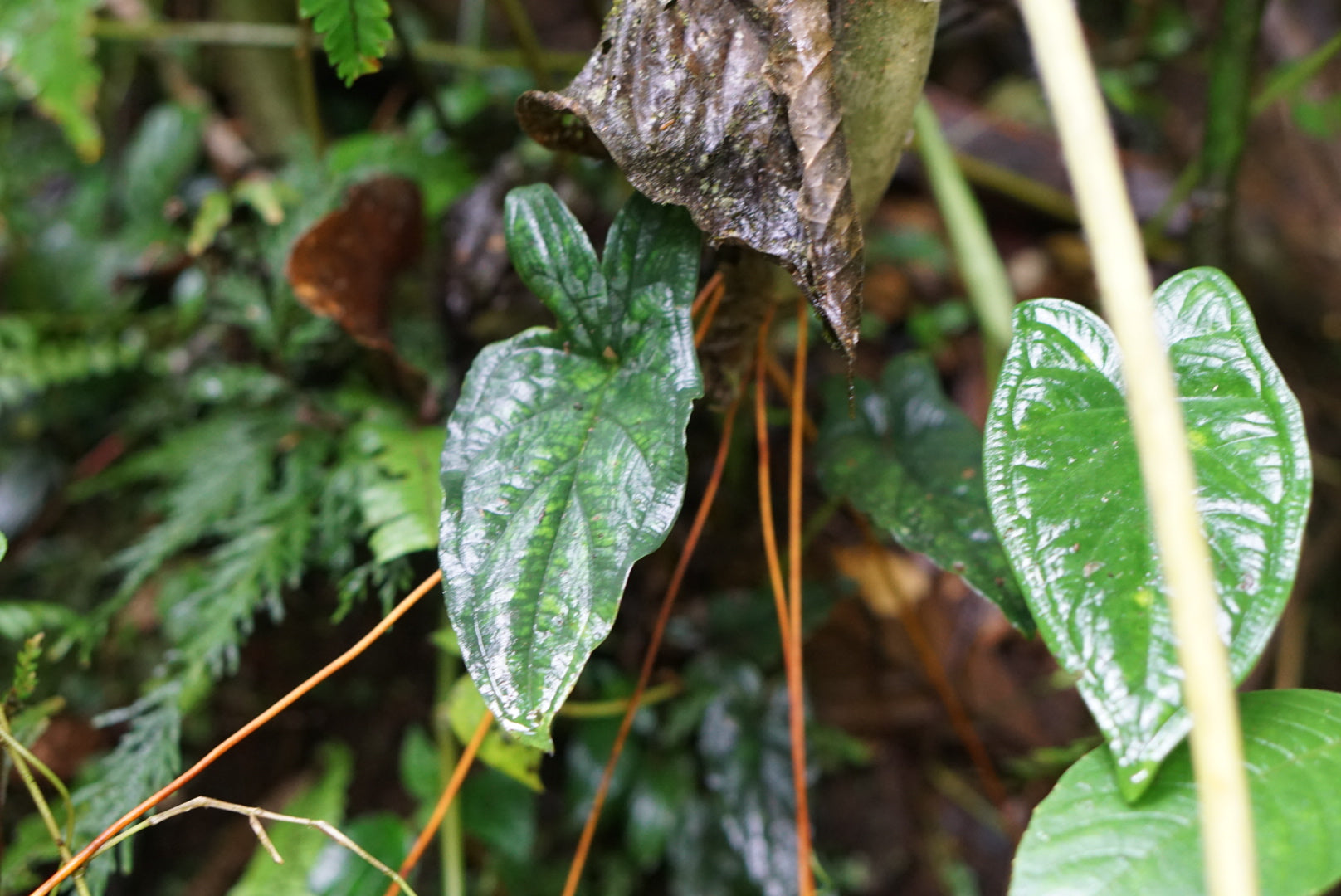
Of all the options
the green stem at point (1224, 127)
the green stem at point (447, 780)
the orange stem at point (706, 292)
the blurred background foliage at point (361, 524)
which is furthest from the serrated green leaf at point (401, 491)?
the green stem at point (1224, 127)

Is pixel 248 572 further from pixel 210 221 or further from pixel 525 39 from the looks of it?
pixel 525 39

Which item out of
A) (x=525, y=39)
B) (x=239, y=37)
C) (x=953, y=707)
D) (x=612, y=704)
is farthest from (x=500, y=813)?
(x=239, y=37)

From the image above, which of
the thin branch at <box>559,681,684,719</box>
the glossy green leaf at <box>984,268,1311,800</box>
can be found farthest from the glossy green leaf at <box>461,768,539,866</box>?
the glossy green leaf at <box>984,268,1311,800</box>

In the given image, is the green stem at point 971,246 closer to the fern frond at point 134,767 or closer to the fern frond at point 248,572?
the fern frond at point 248,572

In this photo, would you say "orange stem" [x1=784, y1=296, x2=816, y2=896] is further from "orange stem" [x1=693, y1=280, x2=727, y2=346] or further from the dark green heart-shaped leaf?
the dark green heart-shaped leaf

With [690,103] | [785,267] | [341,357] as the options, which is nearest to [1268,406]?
[785,267]

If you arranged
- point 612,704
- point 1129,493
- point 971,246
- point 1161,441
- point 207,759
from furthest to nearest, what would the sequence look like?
point 971,246 < point 612,704 < point 207,759 < point 1129,493 < point 1161,441

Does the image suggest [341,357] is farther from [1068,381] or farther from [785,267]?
[1068,381]
